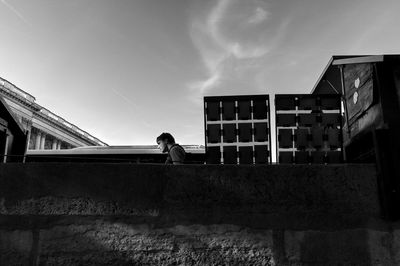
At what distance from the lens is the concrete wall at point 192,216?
2.94 meters

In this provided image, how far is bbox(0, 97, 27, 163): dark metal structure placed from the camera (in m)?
5.63

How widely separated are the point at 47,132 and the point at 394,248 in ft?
190

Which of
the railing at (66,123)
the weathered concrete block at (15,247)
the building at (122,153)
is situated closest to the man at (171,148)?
the weathered concrete block at (15,247)

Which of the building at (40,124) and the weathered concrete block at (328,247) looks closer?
the weathered concrete block at (328,247)

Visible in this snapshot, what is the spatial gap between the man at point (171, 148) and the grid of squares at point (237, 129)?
1.11 m

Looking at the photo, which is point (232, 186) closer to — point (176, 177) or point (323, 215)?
point (176, 177)

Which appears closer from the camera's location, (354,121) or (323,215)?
(323,215)

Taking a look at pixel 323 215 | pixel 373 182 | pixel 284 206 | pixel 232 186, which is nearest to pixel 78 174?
pixel 232 186

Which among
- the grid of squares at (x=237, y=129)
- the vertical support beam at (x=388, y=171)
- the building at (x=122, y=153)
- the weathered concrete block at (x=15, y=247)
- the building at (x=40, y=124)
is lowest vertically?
the weathered concrete block at (x=15, y=247)

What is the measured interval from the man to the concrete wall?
248 centimetres

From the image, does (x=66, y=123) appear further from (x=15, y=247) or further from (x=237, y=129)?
(x=15, y=247)

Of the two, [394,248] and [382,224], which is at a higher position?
[382,224]

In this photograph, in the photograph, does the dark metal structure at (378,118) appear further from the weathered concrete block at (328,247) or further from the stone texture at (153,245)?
the stone texture at (153,245)

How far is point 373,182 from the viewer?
3.08 meters
